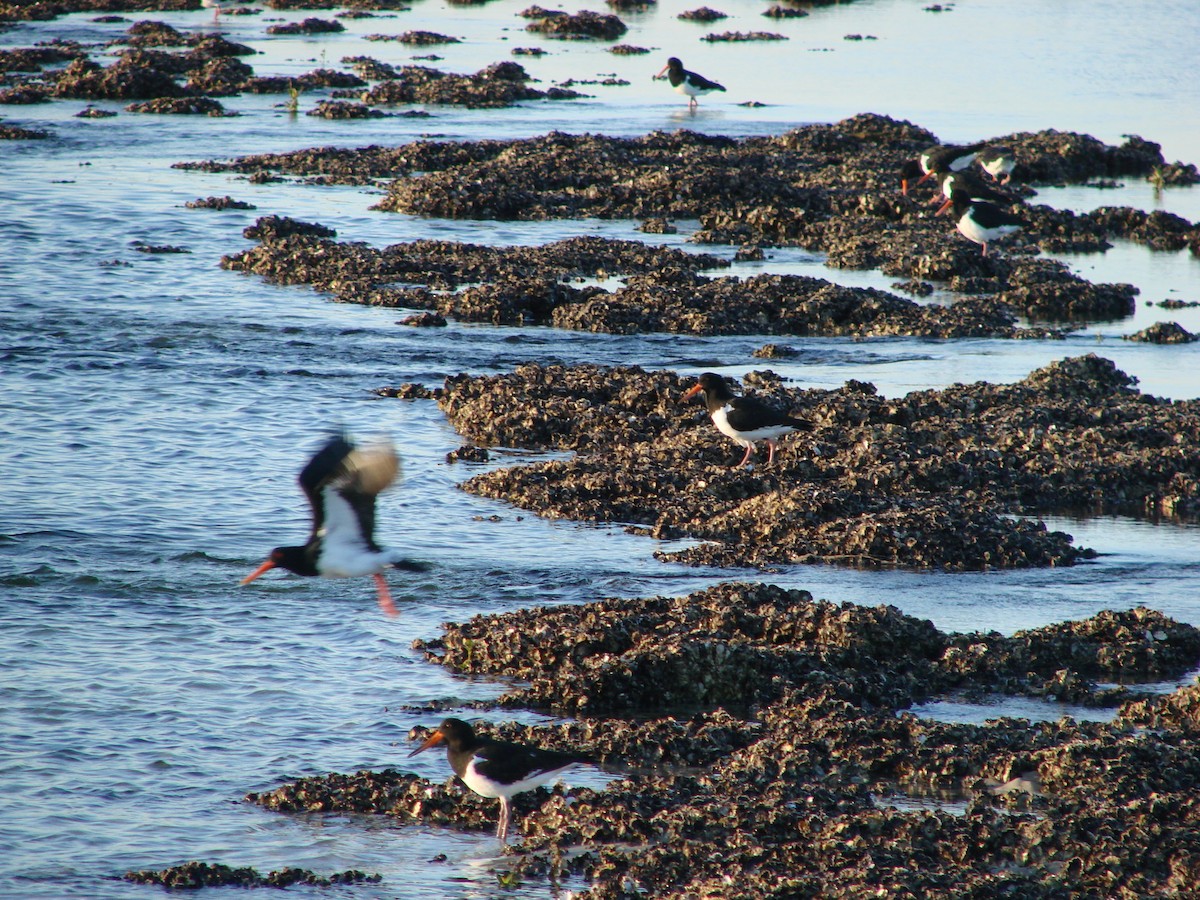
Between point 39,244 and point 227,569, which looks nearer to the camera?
point 227,569

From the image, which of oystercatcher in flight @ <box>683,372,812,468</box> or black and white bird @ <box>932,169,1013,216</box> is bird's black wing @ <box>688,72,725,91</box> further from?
oystercatcher in flight @ <box>683,372,812,468</box>

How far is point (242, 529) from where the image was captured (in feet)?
32.9

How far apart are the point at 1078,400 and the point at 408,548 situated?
6437mm

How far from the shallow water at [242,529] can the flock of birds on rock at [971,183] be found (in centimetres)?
116

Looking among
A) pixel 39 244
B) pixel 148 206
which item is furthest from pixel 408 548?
pixel 148 206

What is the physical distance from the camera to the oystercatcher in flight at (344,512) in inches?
247

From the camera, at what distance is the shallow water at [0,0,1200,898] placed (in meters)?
6.63

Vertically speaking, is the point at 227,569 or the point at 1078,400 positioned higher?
the point at 1078,400

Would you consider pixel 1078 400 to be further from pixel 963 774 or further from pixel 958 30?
pixel 958 30

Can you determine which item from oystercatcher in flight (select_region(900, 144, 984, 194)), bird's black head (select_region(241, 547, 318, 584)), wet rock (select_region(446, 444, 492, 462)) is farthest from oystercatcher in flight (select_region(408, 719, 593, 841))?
oystercatcher in flight (select_region(900, 144, 984, 194))

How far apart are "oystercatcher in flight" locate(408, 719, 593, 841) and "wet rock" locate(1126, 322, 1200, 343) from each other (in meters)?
11.1

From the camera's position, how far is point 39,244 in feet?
60.1

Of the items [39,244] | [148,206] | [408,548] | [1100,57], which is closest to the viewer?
[408,548]

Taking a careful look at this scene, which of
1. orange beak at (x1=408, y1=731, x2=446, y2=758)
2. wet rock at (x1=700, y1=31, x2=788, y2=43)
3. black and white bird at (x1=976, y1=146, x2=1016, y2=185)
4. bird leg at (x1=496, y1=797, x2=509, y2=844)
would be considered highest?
wet rock at (x1=700, y1=31, x2=788, y2=43)
